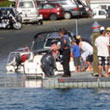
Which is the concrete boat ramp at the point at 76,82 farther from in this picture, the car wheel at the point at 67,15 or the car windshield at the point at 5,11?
the car wheel at the point at 67,15

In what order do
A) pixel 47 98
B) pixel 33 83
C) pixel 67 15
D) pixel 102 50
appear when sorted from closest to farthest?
pixel 47 98 < pixel 102 50 < pixel 33 83 < pixel 67 15

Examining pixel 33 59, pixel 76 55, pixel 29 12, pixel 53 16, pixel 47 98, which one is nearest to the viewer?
pixel 47 98

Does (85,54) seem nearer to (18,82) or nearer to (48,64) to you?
(48,64)

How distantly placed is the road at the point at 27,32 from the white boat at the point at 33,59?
3772 millimetres

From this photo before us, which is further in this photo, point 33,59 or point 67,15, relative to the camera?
point 67,15

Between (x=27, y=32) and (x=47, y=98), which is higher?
(x=47, y=98)

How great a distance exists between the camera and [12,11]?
50094 millimetres

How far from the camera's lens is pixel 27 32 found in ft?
163

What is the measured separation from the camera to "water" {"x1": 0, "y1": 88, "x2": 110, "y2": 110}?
21.4m

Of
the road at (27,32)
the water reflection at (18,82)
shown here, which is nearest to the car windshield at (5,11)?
the road at (27,32)

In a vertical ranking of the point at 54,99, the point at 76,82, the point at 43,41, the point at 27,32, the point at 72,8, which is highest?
the point at 43,41

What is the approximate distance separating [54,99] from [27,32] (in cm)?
2686

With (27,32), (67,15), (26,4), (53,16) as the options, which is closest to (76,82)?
(27,32)

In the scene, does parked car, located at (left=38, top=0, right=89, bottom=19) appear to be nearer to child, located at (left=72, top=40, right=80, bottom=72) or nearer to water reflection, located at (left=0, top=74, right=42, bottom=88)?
water reflection, located at (left=0, top=74, right=42, bottom=88)
